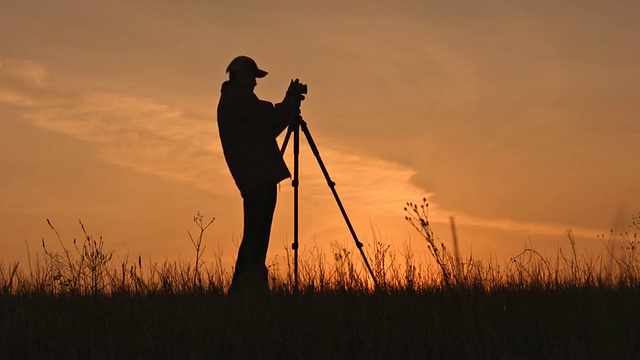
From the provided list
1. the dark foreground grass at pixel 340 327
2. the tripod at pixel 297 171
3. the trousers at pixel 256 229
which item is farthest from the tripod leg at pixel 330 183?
the dark foreground grass at pixel 340 327

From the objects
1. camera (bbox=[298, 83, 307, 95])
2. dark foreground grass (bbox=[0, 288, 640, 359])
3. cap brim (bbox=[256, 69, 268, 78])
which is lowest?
dark foreground grass (bbox=[0, 288, 640, 359])

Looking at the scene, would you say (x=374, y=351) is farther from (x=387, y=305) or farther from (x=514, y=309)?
(x=514, y=309)

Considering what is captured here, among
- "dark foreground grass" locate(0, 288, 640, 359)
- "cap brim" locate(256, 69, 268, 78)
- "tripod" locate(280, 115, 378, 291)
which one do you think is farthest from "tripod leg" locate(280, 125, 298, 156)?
"dark foreground grass" locate(0, 288, 640, 359)

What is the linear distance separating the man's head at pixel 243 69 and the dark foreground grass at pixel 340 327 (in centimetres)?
287

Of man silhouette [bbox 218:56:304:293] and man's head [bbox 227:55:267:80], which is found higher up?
man's head [bbox 227:55:267:80]

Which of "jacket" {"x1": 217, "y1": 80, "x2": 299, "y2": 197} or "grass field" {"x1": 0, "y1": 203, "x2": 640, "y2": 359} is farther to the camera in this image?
"jacket" {"x1": 217, "y1": 80, "x2": 299, "y2": 197}

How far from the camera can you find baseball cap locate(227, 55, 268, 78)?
8477 millimetres

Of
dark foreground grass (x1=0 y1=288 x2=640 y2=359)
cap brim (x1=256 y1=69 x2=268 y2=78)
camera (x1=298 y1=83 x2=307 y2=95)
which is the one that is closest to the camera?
dark foreground grass (x1=0 y1=288 x2=640 y2=359)

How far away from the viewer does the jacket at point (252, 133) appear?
8.17 meters

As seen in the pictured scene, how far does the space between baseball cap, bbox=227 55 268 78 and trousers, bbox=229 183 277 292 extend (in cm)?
130

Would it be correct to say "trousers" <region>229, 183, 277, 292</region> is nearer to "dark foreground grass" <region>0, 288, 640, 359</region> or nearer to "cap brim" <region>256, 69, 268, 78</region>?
"cap brim" <region>256, 69, 268, 78</region>

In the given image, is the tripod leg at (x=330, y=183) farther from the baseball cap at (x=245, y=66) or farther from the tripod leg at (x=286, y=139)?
the baseball cap at (x=245, y=66)

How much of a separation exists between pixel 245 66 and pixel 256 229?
183cm

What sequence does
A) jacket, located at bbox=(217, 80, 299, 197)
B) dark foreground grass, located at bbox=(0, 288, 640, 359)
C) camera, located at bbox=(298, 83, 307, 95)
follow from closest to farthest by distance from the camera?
1. dark foreground grass, located at bbox=(0, 288, 640, 359)
2. jacket, located at bbox=(217, 80, 299, 197)
3. camera, located at bbox=(298, 83, 307, 95)
